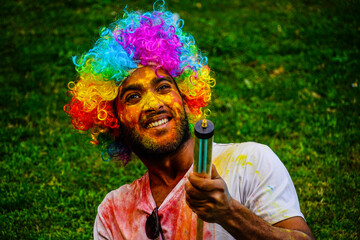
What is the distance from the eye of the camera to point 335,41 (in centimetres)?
666

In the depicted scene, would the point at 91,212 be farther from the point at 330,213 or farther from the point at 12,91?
the point at 12,91

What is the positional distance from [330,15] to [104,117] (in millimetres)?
5484

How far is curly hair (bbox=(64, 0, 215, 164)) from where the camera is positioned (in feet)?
10.2

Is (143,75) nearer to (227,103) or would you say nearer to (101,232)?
(101,232)

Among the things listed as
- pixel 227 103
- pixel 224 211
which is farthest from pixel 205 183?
pixel 227 103

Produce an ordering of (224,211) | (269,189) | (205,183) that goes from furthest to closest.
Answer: (269,189)
(224,211)
(205,183)

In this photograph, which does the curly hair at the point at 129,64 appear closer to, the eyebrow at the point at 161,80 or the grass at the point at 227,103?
the eyebrow at the point at 161,80

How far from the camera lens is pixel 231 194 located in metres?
2.57

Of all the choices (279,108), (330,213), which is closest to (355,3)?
(279,108)

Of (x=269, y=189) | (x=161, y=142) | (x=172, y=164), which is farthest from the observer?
(x=172, y=164)

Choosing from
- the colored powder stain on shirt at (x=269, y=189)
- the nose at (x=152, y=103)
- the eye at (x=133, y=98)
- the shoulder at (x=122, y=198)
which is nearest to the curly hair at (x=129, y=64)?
the eye at (x=133, y=98)

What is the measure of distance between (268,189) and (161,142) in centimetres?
75

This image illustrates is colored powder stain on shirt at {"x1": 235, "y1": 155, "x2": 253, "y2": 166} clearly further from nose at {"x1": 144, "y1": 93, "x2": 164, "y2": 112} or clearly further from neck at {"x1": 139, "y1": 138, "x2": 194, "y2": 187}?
nose at {"x1": 144, "y1": 93, "x2": 164, "y2": 112}

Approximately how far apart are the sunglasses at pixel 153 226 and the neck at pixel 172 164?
0.24 metres
